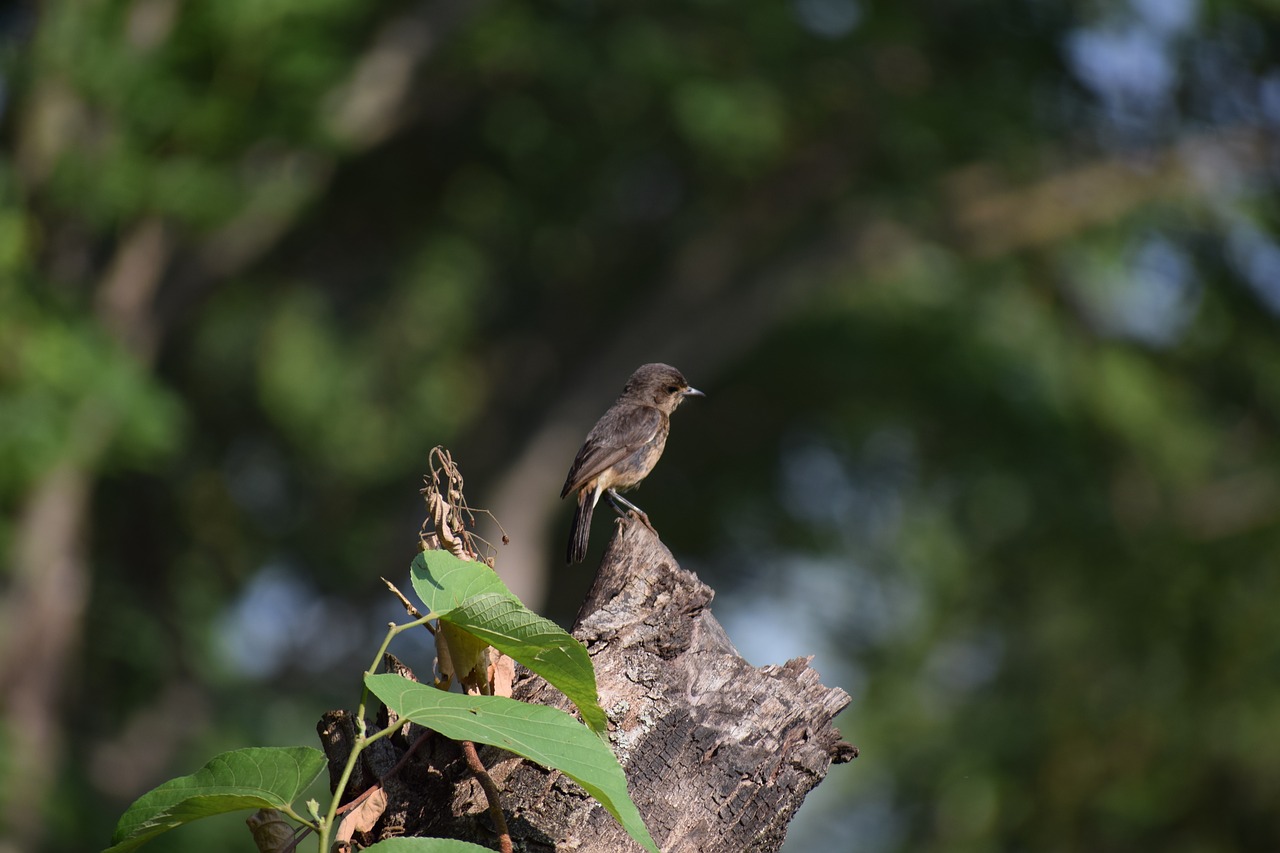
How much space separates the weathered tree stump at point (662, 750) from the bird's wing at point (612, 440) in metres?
3.02

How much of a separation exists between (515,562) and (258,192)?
5059 millimetres

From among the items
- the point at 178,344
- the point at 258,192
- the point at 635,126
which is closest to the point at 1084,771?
the point at 635,126

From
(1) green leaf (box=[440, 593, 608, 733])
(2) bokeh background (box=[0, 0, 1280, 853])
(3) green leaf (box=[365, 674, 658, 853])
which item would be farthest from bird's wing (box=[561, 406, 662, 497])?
(2) bokeh background (box=[0, 0, 1280, 853])

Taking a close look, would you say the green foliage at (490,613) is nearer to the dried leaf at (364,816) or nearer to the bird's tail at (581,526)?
the dried leaf at (364,816)

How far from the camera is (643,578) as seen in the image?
329 centimetres

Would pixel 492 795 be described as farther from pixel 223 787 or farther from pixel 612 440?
pixel 612 440

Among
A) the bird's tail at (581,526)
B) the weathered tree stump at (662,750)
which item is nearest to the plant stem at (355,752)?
the weathered tree stump at (662,750)

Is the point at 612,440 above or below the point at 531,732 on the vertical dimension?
above

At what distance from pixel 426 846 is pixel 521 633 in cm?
39

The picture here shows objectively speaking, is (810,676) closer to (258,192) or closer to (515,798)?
(515,798)

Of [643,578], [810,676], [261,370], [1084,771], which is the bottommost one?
[810,676]

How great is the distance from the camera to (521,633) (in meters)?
2.47

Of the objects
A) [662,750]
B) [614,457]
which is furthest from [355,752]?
[614,457]

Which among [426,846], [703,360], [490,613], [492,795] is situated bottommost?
[426,846]
